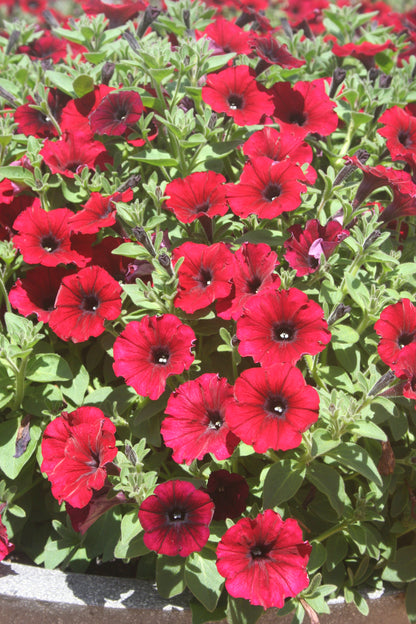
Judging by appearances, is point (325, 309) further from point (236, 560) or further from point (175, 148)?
point (175, 148)

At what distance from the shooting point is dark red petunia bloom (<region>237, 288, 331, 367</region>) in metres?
1.40

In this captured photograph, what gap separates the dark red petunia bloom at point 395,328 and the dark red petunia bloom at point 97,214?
0.72m

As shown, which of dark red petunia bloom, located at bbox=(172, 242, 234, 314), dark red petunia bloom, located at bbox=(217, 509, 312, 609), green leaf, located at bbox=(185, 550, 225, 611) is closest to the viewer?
dark red petunia bloom, located at bbox=(217, 509, 312, 609)

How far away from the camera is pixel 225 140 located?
2.04 m

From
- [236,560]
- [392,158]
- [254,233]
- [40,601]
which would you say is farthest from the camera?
[392,158]

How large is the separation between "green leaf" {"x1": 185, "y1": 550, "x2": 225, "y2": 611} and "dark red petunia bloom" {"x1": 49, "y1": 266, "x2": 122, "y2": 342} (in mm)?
580

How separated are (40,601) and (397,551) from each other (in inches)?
34.7

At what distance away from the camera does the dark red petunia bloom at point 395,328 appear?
1.43 m

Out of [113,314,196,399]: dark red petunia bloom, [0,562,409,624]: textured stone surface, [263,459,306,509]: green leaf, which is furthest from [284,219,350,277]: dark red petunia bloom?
[0,562,409,624]: textured stone surface

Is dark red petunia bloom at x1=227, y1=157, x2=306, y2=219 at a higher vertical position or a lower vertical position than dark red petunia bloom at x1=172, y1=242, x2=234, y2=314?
higher

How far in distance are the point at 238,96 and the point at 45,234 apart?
2.39ft

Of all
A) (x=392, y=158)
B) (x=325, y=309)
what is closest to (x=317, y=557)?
(x=325, y=309)

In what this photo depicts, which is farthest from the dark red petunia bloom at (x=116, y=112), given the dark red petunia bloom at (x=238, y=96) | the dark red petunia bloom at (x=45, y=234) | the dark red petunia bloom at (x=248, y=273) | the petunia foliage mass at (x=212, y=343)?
the dark red petunia bloom at (x=248, y=273)

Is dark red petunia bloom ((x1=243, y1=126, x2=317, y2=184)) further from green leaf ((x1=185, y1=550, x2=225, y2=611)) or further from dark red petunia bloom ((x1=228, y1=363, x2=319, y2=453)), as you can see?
green leaf ((x1=185, y1=550, x2=225, y2=611))
